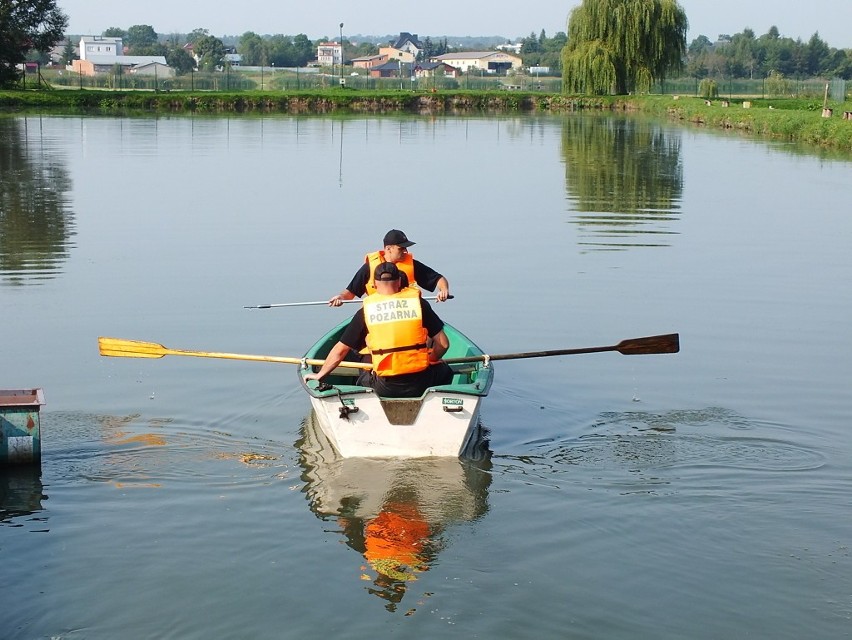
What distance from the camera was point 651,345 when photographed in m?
10.6

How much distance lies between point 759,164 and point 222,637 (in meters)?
30.5

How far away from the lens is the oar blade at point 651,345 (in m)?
10.6

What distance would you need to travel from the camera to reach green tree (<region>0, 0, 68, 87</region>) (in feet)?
221

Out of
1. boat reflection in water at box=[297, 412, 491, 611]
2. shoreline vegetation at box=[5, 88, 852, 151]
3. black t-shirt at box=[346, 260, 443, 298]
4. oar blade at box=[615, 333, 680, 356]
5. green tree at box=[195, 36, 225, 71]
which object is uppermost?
green tree at box=[195, 36, 225, 71]

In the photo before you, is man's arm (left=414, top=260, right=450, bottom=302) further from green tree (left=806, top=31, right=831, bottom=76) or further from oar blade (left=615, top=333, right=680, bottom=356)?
green tree (left=806, top=31, right=831, bottom=76)

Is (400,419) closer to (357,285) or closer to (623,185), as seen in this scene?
(357,285)

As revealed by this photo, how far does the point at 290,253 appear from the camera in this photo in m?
18.8

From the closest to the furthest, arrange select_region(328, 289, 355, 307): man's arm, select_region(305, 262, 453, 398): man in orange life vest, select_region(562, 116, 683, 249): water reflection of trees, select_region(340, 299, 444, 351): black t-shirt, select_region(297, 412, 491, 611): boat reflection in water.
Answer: select_region(297, 412, 491, 611): boat reflection in water → select_region(305, 262, 453, 398): man in orange life vest → select_region(340, 299, 444, 351): black t-shirt → select_region(328, 289, 355, 307): man's arm → select_region(562, 116, 683, 249): water reflection of trees

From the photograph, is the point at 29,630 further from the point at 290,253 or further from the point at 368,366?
the point at 290,253

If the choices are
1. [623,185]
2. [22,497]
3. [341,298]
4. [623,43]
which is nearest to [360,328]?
[341,298]

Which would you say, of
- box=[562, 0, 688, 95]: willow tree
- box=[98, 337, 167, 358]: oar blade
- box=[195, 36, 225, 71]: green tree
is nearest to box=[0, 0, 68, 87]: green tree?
box=[562, 0, 688, 95]: willow tree

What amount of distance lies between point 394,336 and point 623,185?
20.3 m

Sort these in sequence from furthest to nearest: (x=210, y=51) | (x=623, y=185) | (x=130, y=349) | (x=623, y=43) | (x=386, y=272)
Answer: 1. (x=210, y=51)
2. (x=623, y=43)
3. (x=623, y=185)
4. (x=130, y=349)
5. (x=386, y=272)

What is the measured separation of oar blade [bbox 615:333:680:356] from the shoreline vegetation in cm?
4419
